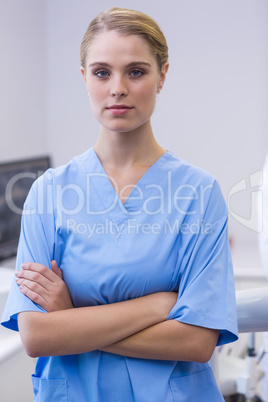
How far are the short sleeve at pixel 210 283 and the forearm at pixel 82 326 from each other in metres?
0.06

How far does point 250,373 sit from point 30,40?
1.69m

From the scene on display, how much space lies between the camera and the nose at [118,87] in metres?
0.81

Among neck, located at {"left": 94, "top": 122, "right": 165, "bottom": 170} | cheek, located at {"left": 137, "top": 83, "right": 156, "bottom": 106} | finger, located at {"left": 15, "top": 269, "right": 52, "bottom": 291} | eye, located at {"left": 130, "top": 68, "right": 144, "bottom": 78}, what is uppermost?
eye, located at {"left": 130, "top": 68, "right": 144, "bottom": 78}

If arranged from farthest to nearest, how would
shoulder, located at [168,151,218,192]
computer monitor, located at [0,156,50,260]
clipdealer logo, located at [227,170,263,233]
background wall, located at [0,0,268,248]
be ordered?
clipdealer logo, located at [227,170,263,233]
background wall, located at [0,0,268,248]
computer monitor, located at [0,156,50,260]
shoulder, located at [168,151,218,192]

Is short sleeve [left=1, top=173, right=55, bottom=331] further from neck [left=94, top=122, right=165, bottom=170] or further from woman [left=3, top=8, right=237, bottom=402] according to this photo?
neck [left=94, top=122, right=165, bottom=170]

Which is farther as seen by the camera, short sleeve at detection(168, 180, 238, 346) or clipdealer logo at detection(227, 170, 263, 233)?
clipdealer logo at detection(227, 170, 263, 233)

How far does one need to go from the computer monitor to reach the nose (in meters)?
1.26

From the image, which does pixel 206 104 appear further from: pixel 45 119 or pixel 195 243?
pixel 195 243

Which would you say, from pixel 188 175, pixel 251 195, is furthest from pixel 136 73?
pixel 251 195

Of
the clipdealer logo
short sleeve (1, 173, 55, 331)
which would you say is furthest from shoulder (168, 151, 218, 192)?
the clipdealer logo

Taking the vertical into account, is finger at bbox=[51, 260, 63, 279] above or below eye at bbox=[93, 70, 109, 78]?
below

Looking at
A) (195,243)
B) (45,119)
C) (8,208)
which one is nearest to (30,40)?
(45,119)

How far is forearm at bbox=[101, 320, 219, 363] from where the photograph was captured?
817 millimetres

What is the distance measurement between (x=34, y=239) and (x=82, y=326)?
173 millimetres
